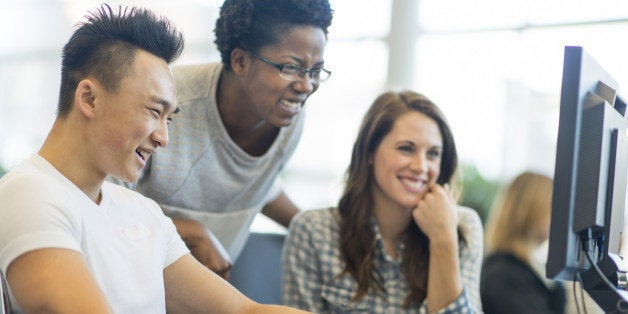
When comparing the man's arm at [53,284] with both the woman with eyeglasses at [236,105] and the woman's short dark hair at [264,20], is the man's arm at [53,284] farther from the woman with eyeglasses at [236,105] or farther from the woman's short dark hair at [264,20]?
the woman's short dark hair at [264,20]

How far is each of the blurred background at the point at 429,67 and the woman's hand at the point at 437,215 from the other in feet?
7.61

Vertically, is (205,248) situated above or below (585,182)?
below

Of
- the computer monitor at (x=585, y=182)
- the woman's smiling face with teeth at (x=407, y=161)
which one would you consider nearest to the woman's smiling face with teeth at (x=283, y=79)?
the woman's smiling face with teeth at (x=407, y=161)

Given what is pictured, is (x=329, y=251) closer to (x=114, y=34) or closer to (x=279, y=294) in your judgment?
(x=279, y=294)

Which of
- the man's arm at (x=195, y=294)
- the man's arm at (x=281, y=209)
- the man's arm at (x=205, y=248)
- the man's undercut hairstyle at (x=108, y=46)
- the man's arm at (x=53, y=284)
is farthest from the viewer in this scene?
the man's arm at (x=281, y=209)

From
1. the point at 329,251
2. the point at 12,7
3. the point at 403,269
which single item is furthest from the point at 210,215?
the point at 12,7

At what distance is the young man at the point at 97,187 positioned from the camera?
1.13 metres

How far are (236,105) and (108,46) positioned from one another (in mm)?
730

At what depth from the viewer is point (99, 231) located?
1.31m

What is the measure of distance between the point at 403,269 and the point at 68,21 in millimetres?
4920

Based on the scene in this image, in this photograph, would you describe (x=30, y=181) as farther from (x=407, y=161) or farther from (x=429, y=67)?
(x=429, y=67)

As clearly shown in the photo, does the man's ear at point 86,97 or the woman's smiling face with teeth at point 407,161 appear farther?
the woman's smiling face with teeth at point 407,161

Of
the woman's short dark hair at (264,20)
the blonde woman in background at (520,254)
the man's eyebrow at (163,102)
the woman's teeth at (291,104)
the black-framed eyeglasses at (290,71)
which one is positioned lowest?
the blonde woman in background at (520,254)

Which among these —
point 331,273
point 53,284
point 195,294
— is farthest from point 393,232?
point 53,284
